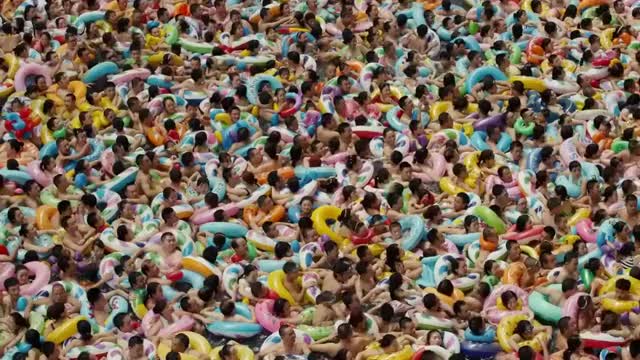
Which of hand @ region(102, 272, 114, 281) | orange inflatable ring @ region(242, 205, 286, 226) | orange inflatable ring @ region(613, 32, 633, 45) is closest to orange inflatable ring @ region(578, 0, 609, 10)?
orange inflatable ring @ region(613, 32, 633, 45)

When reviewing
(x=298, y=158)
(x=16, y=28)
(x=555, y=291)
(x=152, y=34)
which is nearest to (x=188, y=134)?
(x=298, y=158)

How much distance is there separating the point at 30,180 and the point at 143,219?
1.71 metres

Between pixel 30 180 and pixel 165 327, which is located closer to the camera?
pixel 165 327

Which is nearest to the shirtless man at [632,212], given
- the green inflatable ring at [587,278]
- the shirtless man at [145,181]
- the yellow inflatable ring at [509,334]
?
the green inflatable ring at [587,278]

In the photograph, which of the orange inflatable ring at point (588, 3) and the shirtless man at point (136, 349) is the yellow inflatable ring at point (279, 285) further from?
the orange inflatable ring at point (588, 3)

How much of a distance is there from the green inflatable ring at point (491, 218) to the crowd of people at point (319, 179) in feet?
0.08

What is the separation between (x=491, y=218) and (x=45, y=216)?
17.3 ft

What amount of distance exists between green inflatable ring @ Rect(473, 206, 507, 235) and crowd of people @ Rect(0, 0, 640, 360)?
26mm

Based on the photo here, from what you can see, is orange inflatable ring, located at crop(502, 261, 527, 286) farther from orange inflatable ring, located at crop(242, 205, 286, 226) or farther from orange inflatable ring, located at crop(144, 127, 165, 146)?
orange inflatable ring, located at crop(144, 127, 165, 146)

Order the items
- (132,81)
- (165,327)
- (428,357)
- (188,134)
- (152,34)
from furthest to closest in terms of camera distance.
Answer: (152,34) → (132,81) → (188,134) → (165,327) → (428,357)

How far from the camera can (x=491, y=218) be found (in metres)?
15.2

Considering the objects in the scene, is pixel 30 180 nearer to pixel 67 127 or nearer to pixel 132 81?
pixel 67 127

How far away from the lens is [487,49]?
18922mm

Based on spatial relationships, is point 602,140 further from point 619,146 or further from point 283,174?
point 283,174
